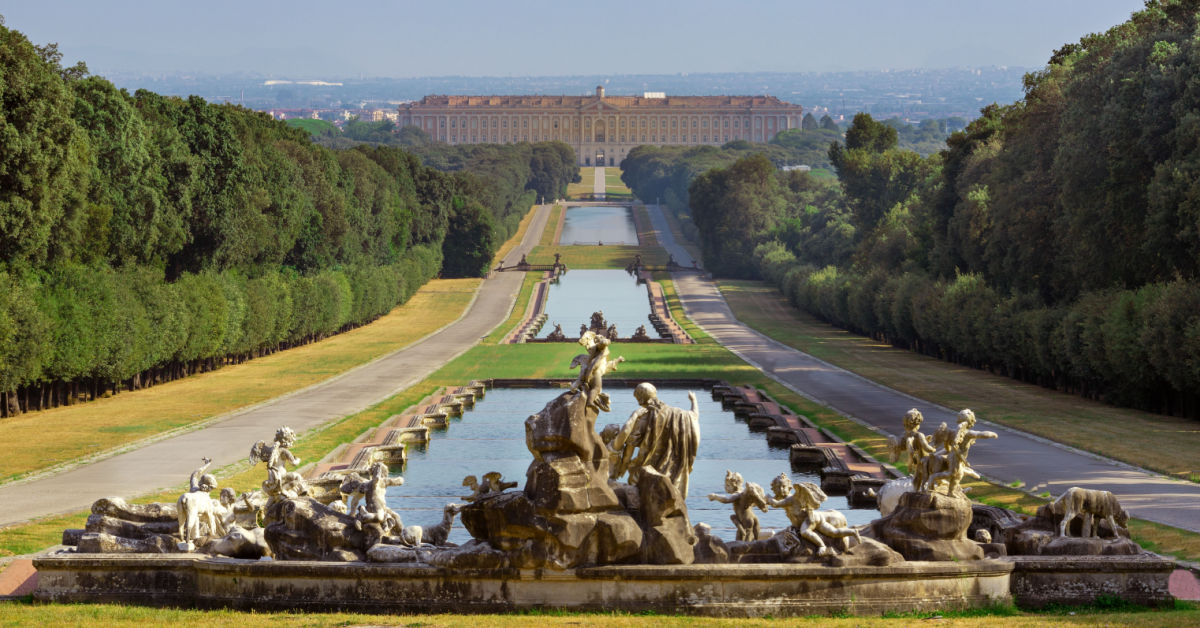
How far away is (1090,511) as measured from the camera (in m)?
22.2

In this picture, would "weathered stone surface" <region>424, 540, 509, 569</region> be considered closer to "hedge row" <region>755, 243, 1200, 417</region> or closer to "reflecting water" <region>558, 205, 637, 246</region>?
"hedge row" <region>755, 243, 1200, 417</region>

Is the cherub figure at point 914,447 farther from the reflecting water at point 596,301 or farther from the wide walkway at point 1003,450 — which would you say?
the reflecting water at point 596,301

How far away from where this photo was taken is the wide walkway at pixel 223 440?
108 ft

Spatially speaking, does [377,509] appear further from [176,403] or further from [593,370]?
[176,403]

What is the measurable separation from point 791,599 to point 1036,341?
1667 inches

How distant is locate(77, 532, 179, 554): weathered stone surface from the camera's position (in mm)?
22094

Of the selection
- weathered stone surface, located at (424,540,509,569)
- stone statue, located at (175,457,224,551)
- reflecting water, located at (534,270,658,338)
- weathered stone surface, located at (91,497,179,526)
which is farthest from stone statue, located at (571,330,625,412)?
reflecting water, located at (534,270,658,338)

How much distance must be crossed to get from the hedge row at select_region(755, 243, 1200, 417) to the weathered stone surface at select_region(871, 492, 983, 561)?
2716cm

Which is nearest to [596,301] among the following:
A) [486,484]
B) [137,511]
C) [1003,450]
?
[1003,450]

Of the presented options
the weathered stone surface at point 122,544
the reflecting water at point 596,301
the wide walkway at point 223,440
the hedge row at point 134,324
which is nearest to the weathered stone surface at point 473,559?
the weathered stone surface at point 122,544

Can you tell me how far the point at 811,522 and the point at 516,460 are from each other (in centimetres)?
2299

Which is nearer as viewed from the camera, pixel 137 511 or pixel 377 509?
pixel 377 509

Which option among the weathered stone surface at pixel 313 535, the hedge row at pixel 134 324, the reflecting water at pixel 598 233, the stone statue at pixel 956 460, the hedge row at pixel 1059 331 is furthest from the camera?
the reflecting water at pixel 598 233

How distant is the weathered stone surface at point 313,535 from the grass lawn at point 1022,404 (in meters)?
20.7
